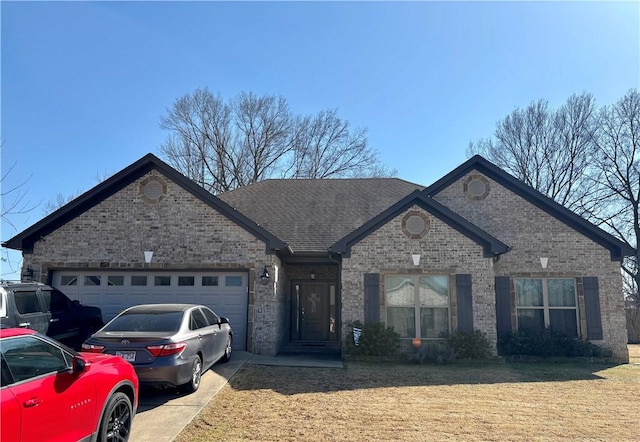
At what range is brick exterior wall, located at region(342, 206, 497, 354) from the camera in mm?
12078

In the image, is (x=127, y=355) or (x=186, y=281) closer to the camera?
(x=127, y=355)

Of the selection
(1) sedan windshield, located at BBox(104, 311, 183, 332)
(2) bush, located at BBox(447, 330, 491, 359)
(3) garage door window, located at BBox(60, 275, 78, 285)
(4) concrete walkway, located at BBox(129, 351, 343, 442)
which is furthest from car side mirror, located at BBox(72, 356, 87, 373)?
(2) bush, located at BBox(447, 330, 491, 359)

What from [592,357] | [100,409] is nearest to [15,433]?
[100,409]

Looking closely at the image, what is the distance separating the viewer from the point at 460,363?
37.5 ft

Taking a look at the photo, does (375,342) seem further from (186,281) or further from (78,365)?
(78,365)

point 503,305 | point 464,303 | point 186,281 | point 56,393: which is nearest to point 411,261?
point 464,303

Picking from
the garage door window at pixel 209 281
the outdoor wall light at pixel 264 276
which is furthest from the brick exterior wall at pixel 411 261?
the garage door window at pixel 209 281

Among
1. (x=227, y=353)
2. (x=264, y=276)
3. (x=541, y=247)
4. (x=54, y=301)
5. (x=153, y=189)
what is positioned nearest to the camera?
(x=54, y=301)

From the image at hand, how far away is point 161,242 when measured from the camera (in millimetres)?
12406

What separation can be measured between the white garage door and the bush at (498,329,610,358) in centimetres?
715

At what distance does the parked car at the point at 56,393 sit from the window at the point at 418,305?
815 cm

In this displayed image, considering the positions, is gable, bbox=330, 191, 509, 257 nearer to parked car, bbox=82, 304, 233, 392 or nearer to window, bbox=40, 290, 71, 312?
parked car, bbox=82, 304, 233, 392

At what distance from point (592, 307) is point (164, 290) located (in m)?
11.8

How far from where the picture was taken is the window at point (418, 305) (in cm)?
1210
